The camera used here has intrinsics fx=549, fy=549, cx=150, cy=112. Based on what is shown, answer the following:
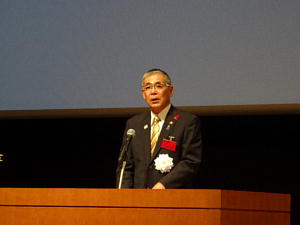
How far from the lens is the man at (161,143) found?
8.80 ft

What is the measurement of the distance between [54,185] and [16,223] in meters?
2.43

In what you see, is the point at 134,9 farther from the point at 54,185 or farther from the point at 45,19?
the point at 54,185

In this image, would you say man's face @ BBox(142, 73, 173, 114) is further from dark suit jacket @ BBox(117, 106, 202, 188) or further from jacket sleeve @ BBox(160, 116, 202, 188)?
jacket sleeve @ BBox(160, 116, 202, 188)

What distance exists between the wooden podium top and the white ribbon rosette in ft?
1.88

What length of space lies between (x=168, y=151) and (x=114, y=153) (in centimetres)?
179

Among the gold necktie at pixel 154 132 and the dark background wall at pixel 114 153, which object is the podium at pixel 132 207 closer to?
the gold necktie at pixel 154 132

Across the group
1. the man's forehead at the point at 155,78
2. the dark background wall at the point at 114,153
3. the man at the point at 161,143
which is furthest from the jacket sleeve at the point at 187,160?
the dark background wall at the point at 114,153

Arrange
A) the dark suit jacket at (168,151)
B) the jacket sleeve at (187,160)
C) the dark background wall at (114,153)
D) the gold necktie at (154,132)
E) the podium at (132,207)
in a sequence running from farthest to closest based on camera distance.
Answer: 1. the dark background wall at (114,153)
2. the gold necktie at (154,132)
3. the dark suit jacket at (168,151)
4. the jacket sleeve at (187,160)
5. the podium at (132,207)

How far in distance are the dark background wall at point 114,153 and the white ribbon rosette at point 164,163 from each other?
4.62 feet

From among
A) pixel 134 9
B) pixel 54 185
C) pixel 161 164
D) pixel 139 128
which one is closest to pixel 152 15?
pixel 134 9

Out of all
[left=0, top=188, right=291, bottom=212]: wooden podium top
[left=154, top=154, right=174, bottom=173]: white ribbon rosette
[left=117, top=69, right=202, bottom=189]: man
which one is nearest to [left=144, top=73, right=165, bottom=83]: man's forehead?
[left=117, top=69, right=202, bottom=189]: man

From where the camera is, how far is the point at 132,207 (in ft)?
6.93

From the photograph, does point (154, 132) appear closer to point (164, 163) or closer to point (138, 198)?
point (164, 163)

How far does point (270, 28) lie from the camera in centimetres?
346
